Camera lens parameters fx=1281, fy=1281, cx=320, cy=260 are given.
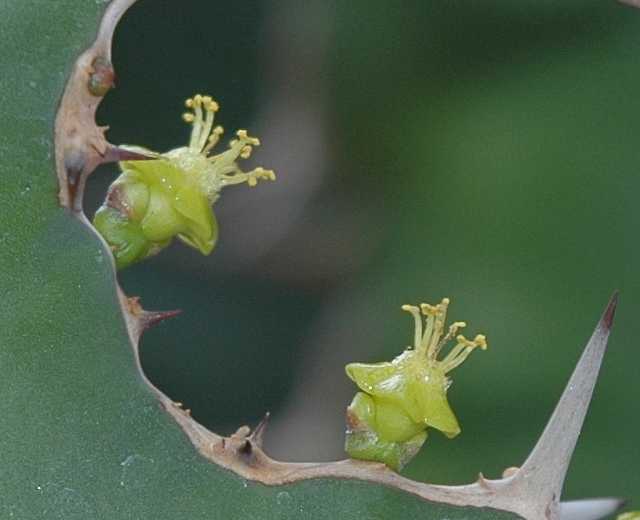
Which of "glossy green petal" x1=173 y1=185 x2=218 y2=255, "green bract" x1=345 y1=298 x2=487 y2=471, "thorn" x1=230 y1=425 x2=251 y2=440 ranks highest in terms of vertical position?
"glossy green petal" x1=173 y1=185 x2=218 y2=255

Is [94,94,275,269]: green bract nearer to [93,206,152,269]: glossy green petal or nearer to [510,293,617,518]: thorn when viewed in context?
[93,206,152,269]: glossy green petal

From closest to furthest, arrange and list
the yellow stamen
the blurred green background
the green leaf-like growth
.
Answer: the green leaf-like growth, the yellow stamen, the blurred green background

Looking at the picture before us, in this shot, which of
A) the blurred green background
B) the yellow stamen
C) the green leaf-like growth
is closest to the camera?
the green leaf-like growth

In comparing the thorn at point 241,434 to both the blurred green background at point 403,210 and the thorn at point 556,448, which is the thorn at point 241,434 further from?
the blurred green background at point 403,210

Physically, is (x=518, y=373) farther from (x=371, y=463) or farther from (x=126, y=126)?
(x=371, y=463)

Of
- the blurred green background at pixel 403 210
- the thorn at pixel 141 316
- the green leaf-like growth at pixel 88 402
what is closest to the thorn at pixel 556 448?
the green leaf-like growth at pixel 88 402

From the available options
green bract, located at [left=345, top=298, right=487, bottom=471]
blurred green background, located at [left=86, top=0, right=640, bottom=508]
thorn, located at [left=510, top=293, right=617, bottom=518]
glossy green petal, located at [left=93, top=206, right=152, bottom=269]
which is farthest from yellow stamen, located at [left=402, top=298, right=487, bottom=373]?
blurred green background, located at [left=86, top=0, right=640, bottom=508]

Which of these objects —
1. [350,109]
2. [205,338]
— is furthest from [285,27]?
[205,338]
